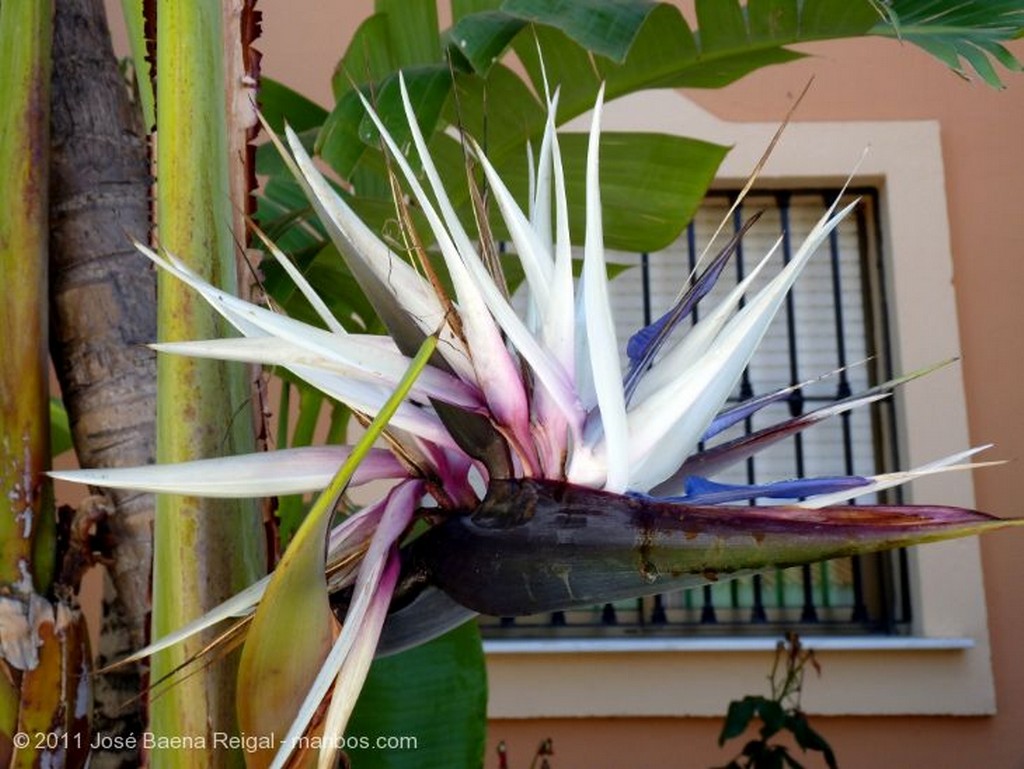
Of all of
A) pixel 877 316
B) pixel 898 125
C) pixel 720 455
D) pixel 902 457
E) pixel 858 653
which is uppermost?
pixel 898 125

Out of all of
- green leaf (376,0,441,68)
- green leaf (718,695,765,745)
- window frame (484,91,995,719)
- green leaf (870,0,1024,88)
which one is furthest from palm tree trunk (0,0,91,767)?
window frame (484,91,995,719)

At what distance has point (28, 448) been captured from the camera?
70 cm

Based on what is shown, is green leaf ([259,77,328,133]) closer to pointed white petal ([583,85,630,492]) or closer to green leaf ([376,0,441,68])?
green leaf ([376,0,441,68])

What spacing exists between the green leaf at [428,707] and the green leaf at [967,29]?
668mm

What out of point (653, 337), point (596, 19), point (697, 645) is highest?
point (596, 19)

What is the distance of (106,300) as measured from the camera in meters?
0.78

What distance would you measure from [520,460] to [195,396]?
0.51 ft

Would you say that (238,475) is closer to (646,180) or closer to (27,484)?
(27,484)

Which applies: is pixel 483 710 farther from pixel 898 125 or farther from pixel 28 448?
pixel 898 125

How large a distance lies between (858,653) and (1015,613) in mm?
335

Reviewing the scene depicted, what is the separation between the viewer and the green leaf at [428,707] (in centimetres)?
103

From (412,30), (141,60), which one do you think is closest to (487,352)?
(141,60)

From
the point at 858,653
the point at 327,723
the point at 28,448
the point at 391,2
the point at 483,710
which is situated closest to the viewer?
the point at 327,723

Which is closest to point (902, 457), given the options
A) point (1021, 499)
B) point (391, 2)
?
point (1021, 499)
